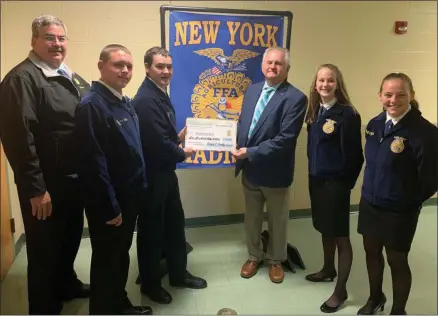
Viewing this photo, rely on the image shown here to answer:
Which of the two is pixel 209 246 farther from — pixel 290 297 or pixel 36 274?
pixel 36 274

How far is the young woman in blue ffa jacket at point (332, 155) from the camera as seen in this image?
→ 1.41 metres

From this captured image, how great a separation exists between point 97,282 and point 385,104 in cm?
129

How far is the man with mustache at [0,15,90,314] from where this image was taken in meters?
1.30

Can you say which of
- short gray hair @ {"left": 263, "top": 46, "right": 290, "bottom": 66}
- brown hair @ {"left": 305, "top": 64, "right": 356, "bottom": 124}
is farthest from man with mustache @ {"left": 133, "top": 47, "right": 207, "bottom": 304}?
brown hair @ {"left": 305, "top": 64, "right": 356, "bottom": 124}

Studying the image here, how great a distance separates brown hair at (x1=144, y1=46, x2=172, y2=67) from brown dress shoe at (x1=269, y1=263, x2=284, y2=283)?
1.02 metres

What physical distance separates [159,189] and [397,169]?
903mm

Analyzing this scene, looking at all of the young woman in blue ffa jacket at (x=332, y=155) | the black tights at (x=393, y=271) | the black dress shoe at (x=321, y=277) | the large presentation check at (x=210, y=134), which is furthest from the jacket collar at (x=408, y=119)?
the black dress shoe at (x=321, y=277)

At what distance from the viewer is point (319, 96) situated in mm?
1442

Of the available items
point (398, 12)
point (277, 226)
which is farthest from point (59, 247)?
point (398, 12)

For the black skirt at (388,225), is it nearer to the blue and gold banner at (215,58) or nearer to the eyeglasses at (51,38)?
the blue and gold banner at (215,58)

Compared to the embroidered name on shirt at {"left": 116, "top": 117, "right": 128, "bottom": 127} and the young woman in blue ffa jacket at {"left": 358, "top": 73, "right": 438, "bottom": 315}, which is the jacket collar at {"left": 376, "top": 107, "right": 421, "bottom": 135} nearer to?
the young woman in blue ffa jacket at {"left": 358, "top": 73, "right": 438, "bottom": 315}

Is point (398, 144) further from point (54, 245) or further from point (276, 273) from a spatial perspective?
point (54, 245)

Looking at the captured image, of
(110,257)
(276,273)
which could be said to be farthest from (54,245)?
(276,273)

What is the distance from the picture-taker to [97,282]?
149cm
